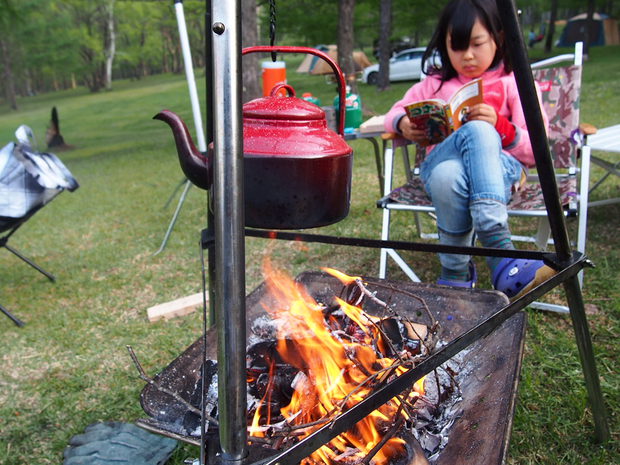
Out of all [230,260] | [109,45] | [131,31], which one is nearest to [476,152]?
[230,260]

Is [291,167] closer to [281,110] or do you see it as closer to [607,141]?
[281,110]

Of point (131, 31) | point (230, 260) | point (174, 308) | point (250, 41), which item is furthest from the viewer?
point (131, 31)

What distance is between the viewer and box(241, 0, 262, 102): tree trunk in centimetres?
812

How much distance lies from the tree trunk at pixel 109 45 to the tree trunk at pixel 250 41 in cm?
3071

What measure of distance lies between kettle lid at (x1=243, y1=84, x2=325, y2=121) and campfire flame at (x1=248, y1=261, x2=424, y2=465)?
24.9 inches

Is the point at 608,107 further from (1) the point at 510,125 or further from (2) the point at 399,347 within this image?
(2) the point at 399,347

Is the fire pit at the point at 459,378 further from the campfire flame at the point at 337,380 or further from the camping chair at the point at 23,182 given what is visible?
the camping chair at the point at 23,182

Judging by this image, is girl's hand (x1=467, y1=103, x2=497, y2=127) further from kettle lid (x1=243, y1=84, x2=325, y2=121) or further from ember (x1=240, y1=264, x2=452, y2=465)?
kettle lid (x1=243, y1=84, x2=325, y2=121)

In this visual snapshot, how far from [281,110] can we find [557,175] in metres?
2.37

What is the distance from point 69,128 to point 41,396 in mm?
17429

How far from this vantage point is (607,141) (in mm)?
3072

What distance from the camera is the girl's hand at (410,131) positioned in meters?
2.54

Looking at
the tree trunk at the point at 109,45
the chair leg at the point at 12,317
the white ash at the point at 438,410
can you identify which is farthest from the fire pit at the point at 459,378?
the tree trunk at the point at 109,45

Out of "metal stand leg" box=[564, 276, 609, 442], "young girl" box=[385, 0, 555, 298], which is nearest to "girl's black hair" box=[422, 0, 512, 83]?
"young girl" box=[385, 0, 555, 298]
